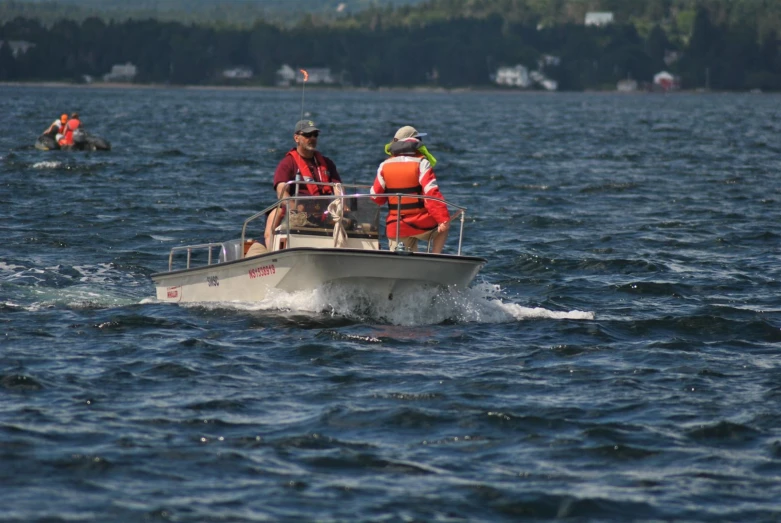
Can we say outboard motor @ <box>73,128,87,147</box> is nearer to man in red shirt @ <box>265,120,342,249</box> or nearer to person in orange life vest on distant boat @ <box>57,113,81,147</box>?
person in orange life vest on distant boat @ <box>57,113,81,147</box>

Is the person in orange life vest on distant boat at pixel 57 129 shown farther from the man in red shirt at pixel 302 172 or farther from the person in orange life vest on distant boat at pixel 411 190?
the person in orange life vest on distant boat at pixel 411 190

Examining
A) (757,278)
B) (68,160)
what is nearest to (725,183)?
(757,278)

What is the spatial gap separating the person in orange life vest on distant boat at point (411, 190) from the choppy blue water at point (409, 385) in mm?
709

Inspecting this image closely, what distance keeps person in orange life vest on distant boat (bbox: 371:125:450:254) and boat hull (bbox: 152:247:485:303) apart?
423 millimetres

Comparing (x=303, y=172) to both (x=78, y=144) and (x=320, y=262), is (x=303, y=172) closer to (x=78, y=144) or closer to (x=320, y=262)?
(x=320, y=262)

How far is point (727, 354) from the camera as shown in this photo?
45.9 feet

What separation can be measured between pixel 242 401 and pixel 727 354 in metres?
5.52

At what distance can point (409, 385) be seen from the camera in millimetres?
12180

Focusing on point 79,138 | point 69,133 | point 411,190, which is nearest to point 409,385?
point 411,190

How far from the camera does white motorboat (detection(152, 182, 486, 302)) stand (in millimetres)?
14281

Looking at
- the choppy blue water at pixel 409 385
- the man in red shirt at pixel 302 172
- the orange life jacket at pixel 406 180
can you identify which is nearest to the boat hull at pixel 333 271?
the choppy blue water at pixel 409 385

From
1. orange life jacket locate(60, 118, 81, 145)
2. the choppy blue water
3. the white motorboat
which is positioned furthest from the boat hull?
orange life jacket locate(60, 118, 81, 145)

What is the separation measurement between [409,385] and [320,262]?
2.75 metres

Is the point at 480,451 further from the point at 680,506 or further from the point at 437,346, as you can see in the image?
the point at 437,346
